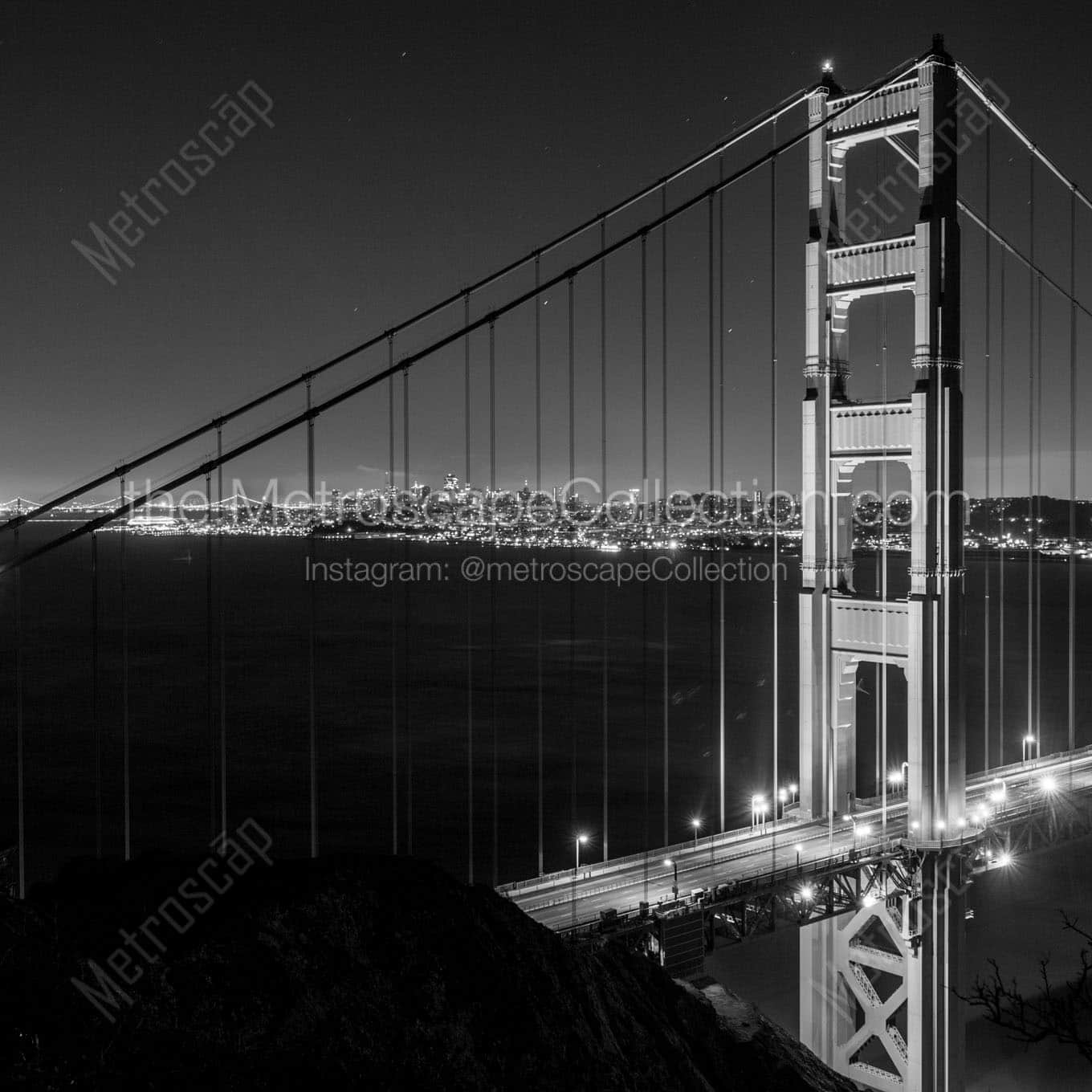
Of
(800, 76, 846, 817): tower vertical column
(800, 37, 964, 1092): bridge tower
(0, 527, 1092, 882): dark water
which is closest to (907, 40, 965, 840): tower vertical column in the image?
(800, 37, 964, 1092): bridge tower

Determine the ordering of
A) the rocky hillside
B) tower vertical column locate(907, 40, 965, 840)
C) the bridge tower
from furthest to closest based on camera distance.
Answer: tower vertical column locate(907, 40, 965, 840) < the bridge tower < the rocky hillside

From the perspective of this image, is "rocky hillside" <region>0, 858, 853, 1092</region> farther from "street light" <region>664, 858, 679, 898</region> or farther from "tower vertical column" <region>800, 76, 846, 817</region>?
"tower vertical column" <region>800, 76, 846, 817</region>

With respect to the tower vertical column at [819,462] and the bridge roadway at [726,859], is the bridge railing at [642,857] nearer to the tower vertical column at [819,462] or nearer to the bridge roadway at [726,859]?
the bridge roadway at [726,859]

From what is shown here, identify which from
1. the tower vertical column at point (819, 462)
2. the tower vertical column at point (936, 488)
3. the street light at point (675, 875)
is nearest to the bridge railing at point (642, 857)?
the street light at point (675, 875)

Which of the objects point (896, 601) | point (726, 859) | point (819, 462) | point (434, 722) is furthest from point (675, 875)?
point (434, 722)

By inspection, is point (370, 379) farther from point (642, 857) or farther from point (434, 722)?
point (434, 722)

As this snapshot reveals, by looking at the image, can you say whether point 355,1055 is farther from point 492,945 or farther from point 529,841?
point 529,841
